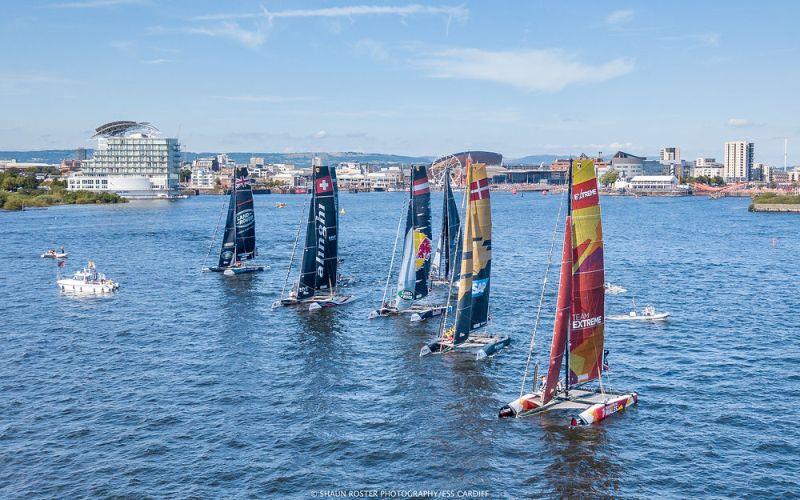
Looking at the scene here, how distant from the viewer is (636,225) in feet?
594

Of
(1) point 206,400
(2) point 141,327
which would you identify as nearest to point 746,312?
(1) point 206,400

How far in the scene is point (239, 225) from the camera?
316ft

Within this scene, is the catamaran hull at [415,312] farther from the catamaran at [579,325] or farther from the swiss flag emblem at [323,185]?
the catamaran at [579,325]

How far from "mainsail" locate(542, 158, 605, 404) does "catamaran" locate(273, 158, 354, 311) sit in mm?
34277

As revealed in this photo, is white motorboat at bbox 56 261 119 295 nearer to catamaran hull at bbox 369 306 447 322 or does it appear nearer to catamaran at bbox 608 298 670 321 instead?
catamaran hull at bbox 369 306 447 322

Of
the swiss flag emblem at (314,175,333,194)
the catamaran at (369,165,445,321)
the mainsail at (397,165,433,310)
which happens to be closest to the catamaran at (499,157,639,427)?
the catamaran at (369,165,445,321)

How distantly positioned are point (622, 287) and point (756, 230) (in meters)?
94.5

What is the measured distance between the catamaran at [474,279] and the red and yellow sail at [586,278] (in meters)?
11.2

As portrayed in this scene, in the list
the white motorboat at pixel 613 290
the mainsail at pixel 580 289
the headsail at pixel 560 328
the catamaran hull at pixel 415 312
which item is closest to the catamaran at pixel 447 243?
the catamaran hull at pixel 415 312

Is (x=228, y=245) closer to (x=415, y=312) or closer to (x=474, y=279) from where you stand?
(x=415, y=312)

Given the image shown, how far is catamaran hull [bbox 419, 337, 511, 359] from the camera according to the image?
183 feet

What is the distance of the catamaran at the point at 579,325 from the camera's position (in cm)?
4156

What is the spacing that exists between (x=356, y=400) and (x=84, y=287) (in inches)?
1930

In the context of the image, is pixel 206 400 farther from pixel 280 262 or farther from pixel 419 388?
pixel 280 262
